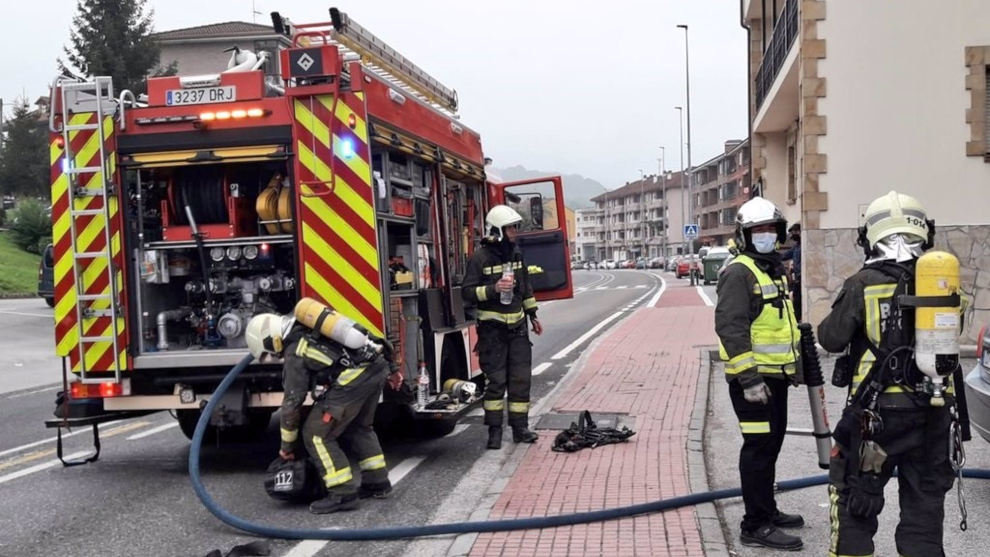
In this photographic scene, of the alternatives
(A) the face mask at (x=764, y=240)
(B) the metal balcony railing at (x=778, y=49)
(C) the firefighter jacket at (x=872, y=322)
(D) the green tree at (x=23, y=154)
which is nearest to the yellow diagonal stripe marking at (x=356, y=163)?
(A) the face mask at (x=764, y=240)

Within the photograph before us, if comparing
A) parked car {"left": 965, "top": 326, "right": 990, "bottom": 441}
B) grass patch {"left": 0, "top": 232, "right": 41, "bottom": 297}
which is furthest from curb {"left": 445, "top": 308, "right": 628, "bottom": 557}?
grass patch {"left": 0, "top": 232, "right": 41, "bottom": 297}

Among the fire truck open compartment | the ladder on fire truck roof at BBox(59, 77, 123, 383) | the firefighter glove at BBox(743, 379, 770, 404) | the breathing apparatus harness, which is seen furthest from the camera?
the fire truck open compartment

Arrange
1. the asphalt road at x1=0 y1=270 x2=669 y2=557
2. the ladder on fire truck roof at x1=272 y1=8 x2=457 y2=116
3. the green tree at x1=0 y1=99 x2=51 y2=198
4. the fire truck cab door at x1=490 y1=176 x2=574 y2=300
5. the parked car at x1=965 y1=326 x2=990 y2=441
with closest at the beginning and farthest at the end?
the asphalt road at x1=0 y1=270 x2=669 y2=557
the parked car at x1=965 y1=326 x2=990 y2=441
the ladder on fire truck roof at x1=272 y1=8 x2=457 y2=116
the fire truck cab door at x1=490 y1=176 x2=574 y2=300
the green tree at x1=0 y1=99 x2=51 y2=198

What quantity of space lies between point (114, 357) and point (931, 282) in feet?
17.1

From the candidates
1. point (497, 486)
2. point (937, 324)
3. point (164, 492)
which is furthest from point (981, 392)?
point (164, 492)

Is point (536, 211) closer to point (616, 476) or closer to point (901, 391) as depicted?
point (616, 476)

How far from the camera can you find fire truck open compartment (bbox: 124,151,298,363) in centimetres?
664

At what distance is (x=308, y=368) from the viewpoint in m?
Result: 5.77

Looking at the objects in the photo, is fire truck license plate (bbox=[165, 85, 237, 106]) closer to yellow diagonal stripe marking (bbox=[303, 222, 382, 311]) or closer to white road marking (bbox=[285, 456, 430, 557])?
yellow diagonal stripe marking (bbox=[303, 222, 382, 311])

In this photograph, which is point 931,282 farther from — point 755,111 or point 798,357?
point 755,111

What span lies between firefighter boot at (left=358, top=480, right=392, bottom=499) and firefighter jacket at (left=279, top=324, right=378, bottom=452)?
581 mm

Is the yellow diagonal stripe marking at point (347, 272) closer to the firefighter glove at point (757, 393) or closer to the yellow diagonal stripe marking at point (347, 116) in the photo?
the yellow diagonal stripe marking at point (347, 116)

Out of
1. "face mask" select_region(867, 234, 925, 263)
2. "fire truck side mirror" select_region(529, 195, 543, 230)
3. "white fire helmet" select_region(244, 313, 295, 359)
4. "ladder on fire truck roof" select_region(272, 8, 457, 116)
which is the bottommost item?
"white fire helmet" select_region(244, 313, 295, 359)

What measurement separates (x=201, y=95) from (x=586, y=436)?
383cm
